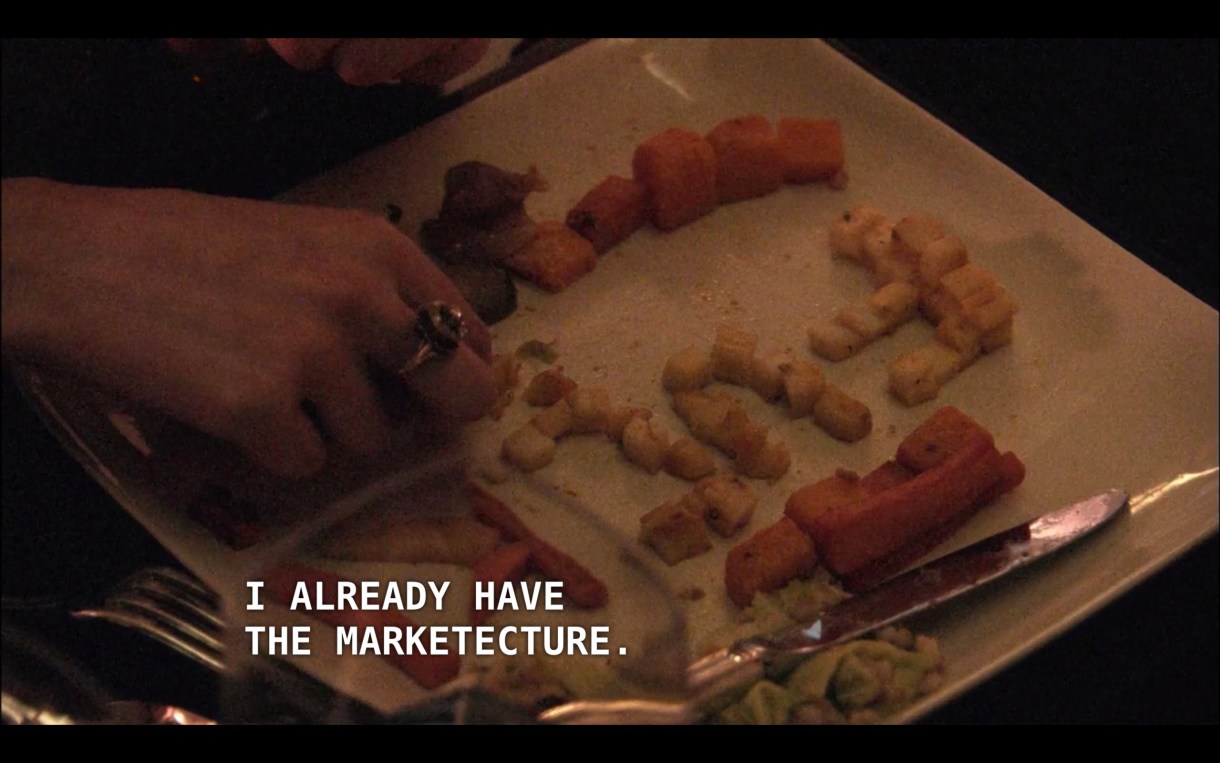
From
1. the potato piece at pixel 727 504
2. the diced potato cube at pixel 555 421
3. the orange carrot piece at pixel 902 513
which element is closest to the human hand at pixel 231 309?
the diced potato cube at pixel 555 421

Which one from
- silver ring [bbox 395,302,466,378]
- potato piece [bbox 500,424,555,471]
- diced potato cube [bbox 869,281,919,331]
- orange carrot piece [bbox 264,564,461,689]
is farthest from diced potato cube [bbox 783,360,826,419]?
orange carrot piece [bbox 264,564,461,689]

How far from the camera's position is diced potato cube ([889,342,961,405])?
4.02 feet

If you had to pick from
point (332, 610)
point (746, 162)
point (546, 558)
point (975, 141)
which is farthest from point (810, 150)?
point (332, 610)

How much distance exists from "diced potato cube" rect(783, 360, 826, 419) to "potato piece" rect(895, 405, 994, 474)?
0.10 m

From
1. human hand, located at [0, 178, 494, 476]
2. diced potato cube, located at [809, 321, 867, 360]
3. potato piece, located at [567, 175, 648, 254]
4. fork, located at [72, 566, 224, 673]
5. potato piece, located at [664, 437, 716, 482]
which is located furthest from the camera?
potato piece, located at [567, 175, 648, 254]

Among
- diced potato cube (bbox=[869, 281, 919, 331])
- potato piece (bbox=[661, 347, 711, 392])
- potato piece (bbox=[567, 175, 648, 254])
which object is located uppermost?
potato piece (bbox=[567, 175, 648, 254])

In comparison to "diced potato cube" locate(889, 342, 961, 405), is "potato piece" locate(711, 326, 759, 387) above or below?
above

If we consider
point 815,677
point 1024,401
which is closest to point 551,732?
point 815,677

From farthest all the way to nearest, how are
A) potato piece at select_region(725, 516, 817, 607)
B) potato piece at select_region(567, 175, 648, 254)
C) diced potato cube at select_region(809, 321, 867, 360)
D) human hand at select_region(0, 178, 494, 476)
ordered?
potato piece at select_region(567, 175, 648, 254) < diced potato cube at select_region(809, 321, 867, 360) < potato piece at select_region(725, 516, 817, 607) < human hand at select_region(0, 178, 494, 476)

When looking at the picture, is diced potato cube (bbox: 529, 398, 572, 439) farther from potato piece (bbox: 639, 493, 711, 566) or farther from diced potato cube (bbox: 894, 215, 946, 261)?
diced potato cube (bbox: 894, 215, 946, 261)

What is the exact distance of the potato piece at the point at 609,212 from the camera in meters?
1.37

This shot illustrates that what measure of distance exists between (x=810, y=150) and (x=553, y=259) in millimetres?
329

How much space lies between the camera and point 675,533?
110cm

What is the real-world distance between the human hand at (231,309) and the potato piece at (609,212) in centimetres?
31
